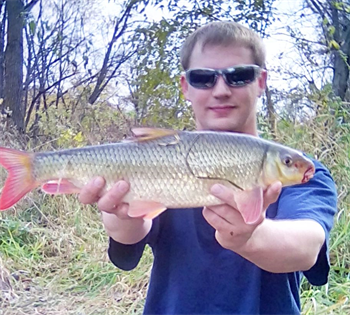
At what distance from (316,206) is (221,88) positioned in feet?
1.72

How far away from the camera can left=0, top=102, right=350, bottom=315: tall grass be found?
11.5ft

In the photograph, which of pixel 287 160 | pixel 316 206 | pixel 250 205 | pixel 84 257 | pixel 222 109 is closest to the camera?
pixel 250 205

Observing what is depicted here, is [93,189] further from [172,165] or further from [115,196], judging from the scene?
[172,165]

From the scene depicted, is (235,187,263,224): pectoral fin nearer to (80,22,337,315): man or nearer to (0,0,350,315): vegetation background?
(80,22,337,315): man

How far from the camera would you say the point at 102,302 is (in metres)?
3.58

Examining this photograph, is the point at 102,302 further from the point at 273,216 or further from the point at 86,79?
the point at 86,79

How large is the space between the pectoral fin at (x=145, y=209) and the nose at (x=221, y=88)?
1.75 ft

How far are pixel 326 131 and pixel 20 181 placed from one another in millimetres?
3482

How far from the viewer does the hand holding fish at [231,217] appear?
1.37m

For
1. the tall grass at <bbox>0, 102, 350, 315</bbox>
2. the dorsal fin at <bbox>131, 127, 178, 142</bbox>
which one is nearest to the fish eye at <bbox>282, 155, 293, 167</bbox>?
the dorsal fin at <bbox>131, 127, 178, 142</bbox>

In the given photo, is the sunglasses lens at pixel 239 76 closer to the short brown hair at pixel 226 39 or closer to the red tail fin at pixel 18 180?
the short brown hair at pixel 226 39

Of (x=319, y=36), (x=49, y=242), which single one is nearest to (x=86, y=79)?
(x=319, y=36)

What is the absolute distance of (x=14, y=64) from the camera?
895 centimetres

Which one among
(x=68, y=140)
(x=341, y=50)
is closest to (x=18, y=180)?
(x=68, y=140)
